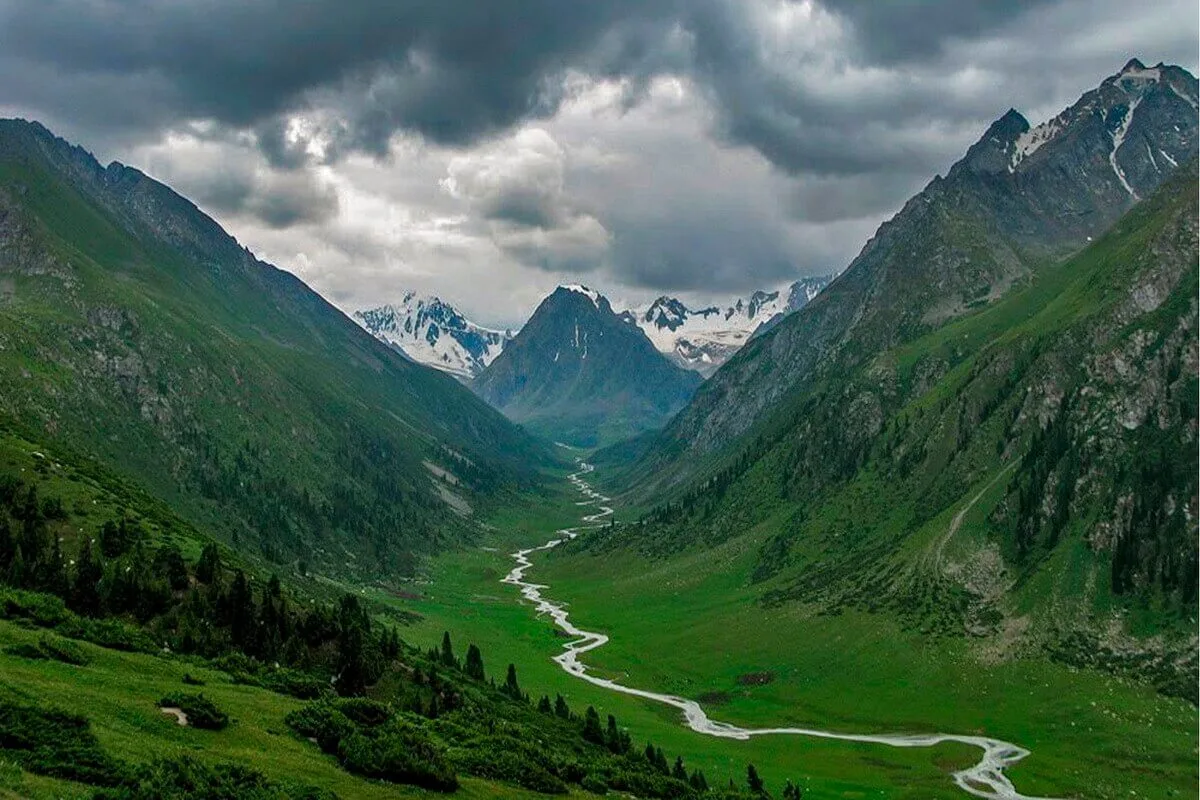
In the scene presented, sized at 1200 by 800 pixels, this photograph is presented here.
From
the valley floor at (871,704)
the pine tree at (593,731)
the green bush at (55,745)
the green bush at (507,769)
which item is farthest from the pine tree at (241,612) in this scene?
the valley floor at (871,704)

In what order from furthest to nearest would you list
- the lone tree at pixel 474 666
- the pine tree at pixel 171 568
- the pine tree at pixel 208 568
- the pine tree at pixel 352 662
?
1. the lone tree at pixel 474 666
2. the pine tree at pixel 208 568
3. the pine tree at pixel 171 568
4. the pine tree at pixel 352 662

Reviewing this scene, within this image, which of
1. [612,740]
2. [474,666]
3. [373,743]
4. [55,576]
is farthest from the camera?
[474,666]

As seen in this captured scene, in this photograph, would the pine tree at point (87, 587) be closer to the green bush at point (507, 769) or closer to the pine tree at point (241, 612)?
the pine tree at point (241, 612)

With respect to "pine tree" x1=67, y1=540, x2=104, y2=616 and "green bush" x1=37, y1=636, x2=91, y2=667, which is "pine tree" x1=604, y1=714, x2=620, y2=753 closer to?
"pine tree" x1=67, y1=540, x2=104, y2=616

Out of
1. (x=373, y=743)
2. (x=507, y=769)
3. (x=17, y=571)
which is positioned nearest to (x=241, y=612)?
(x=17, y=571)

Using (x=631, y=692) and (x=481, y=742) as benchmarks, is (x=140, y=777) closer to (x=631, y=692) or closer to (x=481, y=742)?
(x=481, y=742)

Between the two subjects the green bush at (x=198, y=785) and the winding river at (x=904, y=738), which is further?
the winding river at (x=904, y=738)

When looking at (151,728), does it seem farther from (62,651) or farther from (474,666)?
(474,666)
